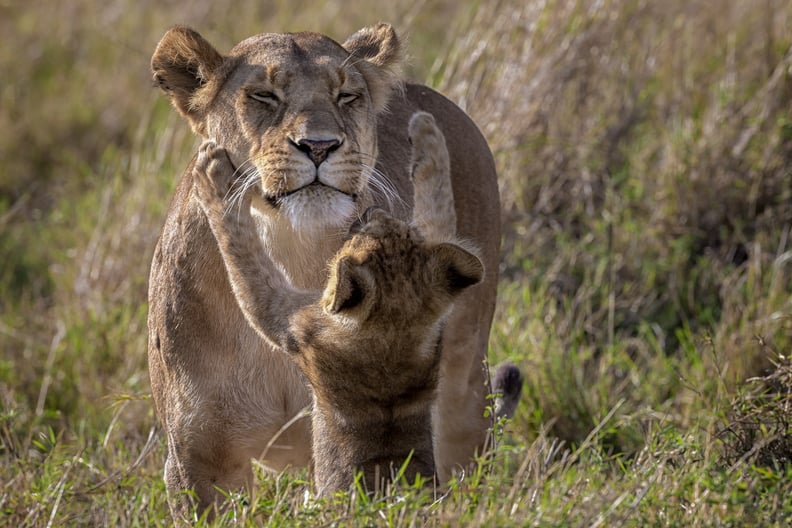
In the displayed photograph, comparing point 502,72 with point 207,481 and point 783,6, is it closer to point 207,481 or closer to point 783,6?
point 783,6

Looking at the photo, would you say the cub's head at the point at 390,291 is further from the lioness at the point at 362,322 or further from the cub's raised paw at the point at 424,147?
the cub's raised paw at the point at 424,147

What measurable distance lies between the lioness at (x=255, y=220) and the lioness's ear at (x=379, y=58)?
13 millimetres

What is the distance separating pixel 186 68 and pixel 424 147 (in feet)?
2.71

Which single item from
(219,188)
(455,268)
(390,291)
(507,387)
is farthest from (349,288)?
(507,387)

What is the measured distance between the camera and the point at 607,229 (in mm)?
6750

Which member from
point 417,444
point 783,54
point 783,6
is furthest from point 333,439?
point 783,6

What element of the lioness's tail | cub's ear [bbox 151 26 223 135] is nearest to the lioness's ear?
cub's ear [bbox 151 26 223 135]

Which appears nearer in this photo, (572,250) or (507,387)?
(507,387)

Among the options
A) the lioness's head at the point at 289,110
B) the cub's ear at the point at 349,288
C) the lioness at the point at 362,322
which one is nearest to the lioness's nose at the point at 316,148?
the lioness's head at the point at 289,110

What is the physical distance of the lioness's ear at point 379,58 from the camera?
179 inches

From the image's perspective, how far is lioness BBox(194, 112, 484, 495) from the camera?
3.53 m

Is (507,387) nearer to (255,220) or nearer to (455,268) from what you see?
(255,220)

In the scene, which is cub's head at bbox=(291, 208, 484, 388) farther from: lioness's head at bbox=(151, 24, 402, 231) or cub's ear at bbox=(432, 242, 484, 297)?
lioness's head at bbox=(151, 24, 402, 231)

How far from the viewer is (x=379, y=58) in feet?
15.1
